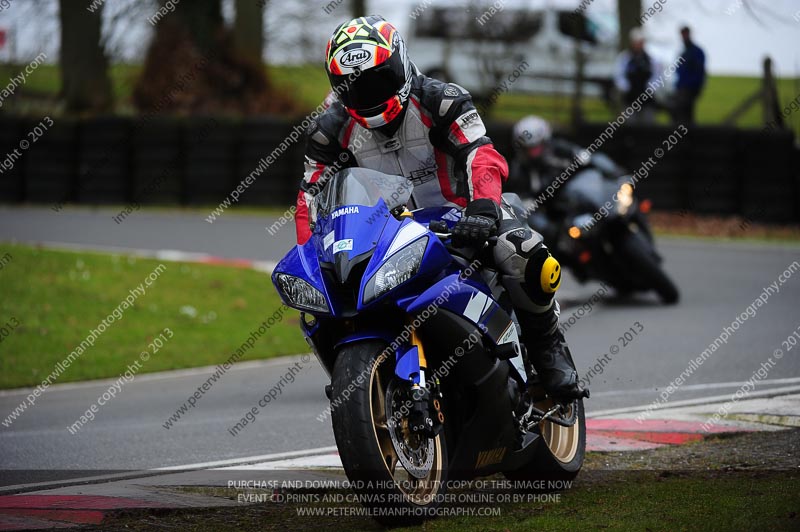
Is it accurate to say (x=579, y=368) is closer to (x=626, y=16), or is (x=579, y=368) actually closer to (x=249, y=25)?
(x=626, y=16)

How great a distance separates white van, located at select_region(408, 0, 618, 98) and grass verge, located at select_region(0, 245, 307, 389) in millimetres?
10401

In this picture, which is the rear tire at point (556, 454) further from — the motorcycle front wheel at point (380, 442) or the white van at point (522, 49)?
the white van at point (522, 49)

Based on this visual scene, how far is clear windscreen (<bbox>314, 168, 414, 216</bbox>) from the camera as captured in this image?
198 inches

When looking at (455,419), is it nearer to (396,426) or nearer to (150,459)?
(396,426)

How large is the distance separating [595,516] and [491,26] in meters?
19.8

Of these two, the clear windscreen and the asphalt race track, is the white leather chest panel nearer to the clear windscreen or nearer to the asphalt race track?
the clear windscreen

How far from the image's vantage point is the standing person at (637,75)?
64.3 ft

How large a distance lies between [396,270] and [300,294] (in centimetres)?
41

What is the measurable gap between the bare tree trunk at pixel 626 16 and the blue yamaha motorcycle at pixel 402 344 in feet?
65.5

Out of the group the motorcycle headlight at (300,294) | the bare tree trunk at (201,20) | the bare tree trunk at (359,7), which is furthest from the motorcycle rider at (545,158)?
the bare tree trunk at (359,7)

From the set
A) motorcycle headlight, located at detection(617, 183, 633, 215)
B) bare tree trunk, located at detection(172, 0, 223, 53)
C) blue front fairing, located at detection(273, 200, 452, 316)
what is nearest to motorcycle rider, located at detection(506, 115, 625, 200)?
motorcycle headlight, located at detection(617, 183, 633, 215)

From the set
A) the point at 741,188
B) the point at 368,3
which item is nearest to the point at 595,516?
the point at 741,188

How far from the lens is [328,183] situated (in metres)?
5.20

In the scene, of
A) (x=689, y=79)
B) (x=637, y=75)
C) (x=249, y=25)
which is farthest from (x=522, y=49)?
(x=249, y=25)
